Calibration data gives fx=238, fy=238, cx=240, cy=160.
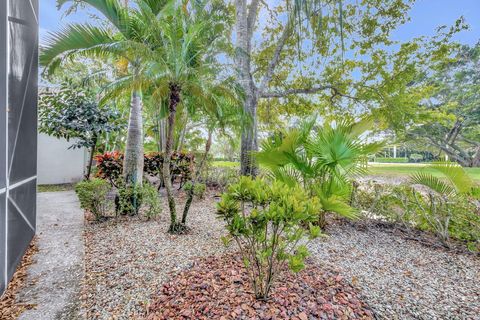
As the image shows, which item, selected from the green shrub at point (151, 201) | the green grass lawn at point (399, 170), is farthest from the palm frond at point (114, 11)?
the green grass lawn at point (399, 170)

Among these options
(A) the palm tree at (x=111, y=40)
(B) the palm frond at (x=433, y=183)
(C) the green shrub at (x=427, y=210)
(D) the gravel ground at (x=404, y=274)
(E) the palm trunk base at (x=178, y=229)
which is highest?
(A) the palm tree at (x=111, y=40)

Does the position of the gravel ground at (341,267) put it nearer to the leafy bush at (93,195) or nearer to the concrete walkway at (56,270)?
the concrete walkway at (56,270)

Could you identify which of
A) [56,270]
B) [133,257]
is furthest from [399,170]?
[56,270]

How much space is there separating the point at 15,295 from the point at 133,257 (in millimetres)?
1099

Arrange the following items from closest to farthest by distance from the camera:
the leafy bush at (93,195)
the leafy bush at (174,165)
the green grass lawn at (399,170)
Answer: the green grass lawn at (399,170)
the leafy bush at (93,195)
the leafy bush at (174,165)

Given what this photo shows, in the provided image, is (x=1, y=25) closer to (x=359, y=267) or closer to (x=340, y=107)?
(x=359, y=267)

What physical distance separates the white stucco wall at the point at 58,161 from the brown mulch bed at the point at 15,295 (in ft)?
23.5

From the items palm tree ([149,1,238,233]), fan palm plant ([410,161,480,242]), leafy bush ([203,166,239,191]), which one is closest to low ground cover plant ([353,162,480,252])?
fan palm plant ([410,161,480,242])

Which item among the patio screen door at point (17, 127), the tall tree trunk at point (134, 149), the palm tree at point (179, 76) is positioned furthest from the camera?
the tall tree trunk at point (134, 149)

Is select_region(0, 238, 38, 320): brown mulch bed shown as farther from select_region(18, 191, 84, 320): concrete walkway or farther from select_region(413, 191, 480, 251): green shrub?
select_region(413, 191, 480, 251): green shrub

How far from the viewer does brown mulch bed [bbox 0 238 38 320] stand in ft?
6.72

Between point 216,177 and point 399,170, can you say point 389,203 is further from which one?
point 399,170

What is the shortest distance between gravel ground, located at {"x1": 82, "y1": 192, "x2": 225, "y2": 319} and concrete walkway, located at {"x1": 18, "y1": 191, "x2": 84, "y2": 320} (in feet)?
0.39

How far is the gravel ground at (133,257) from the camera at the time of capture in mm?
2172
